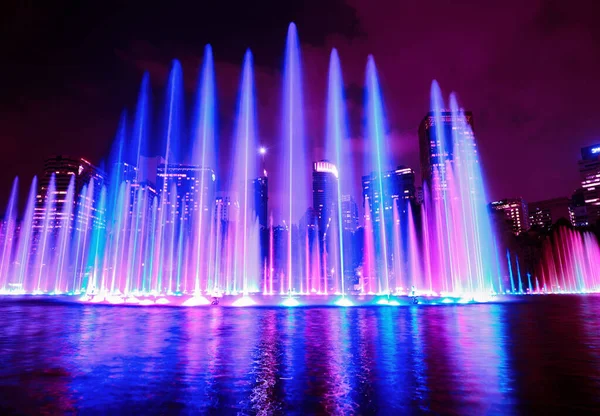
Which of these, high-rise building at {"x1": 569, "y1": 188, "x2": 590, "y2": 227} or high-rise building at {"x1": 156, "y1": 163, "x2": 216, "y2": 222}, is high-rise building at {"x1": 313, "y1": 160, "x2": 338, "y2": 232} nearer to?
high-rise building at {"x1": 156, "y1": 163, "x2": 216, "y2": 222}

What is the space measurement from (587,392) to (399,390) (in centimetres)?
290

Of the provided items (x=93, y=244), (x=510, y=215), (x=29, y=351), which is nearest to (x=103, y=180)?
(x=93, y=244)

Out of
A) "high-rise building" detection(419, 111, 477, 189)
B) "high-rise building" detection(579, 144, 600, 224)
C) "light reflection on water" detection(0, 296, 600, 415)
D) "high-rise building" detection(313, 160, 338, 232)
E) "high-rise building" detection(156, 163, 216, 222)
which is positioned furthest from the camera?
"high-rise building" detection(579, 144, 600, 224)

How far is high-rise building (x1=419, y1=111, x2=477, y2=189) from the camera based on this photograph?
69.9 meters

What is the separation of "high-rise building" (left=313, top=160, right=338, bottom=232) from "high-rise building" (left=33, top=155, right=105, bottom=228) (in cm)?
7011

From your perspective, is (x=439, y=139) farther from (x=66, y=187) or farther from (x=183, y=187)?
(x=66, y=187)

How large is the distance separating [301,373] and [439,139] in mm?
83853

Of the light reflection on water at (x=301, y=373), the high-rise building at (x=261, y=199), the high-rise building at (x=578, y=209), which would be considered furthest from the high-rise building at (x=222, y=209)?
the high-rise building at (x=578, y=209)

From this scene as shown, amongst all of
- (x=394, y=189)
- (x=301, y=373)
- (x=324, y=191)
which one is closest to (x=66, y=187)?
(x=324, y=191)

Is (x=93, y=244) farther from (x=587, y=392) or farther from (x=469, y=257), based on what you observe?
(x=587, y=392)

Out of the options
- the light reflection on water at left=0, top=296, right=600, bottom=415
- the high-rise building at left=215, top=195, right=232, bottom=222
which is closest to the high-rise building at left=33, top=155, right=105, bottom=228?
the high-rise building at left=215, top=195, right=232, bottom=222

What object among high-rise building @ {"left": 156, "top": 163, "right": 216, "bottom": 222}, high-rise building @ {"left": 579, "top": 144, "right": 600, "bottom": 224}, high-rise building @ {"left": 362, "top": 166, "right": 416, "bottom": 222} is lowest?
high-rise building @ {"left": 156, "top": 163, "right": 216, "bottom": 222}

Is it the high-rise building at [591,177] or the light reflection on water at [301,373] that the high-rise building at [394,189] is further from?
the light reflection on water at [301,373]

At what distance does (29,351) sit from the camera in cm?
904
